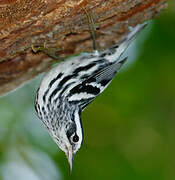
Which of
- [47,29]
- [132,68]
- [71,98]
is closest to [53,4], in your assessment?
[47,29]

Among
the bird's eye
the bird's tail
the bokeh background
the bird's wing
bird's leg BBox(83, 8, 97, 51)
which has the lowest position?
the bokeh background

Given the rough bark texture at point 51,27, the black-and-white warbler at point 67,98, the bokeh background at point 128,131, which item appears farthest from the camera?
the bokeh background at point 128,131

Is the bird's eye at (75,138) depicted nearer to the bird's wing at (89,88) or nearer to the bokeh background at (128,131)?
the bird's wing at (89,88)

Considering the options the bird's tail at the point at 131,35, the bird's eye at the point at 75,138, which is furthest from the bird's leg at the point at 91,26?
the bird's eye at the point at 75,138

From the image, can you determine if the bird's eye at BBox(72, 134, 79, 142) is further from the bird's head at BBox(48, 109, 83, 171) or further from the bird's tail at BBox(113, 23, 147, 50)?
the bird's tail at BBox(113, 23, 147, 50)

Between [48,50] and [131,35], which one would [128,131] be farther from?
[48,50]

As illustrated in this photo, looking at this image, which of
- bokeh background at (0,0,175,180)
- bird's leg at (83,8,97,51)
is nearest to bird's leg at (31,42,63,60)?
bird's leg at (83,8,97,51)
